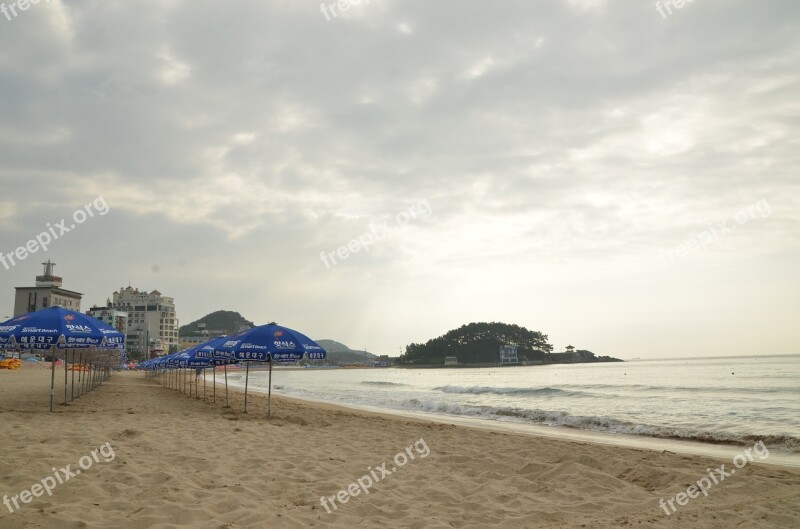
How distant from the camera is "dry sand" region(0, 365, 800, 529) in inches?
183

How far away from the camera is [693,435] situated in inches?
549

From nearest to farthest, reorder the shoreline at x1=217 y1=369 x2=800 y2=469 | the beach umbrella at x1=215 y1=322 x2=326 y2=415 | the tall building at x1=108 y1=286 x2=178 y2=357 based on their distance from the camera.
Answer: the shoreline at x1=217 y1=369 x2=800 y2=469 → the beach umbrella at x1=215 y1=322 x2=326 y2=415 → the tall building at x1=108 y1=286 x2=178 y2=357

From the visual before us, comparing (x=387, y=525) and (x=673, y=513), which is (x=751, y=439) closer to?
(x=673, y=513)

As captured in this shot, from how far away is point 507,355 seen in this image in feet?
511

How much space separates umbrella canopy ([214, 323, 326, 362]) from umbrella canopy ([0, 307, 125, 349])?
291cm

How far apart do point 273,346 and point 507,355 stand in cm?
14982

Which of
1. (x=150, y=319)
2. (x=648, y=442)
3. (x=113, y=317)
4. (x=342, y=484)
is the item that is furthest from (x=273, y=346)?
(x=150, y=319)

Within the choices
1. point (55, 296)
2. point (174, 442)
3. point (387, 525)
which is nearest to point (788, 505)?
point (387, 525)

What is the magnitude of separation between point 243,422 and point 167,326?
15542 cm

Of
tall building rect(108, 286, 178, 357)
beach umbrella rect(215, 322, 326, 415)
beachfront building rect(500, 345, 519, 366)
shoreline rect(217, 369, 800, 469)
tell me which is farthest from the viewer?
beachfront building rect(500, 345, 519, 366)

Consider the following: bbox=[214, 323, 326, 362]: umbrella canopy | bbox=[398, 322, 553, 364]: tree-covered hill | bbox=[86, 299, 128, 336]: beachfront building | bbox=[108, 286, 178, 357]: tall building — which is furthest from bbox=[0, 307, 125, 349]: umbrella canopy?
bbox=[398, 322, 553, 364]: tree-covered hill

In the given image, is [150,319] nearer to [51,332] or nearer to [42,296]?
[42,296]

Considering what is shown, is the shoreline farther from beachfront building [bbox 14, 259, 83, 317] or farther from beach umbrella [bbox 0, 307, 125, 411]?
beachfront building [bbox 14, 259, 83, 317]

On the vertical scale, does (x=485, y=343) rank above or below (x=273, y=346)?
below
